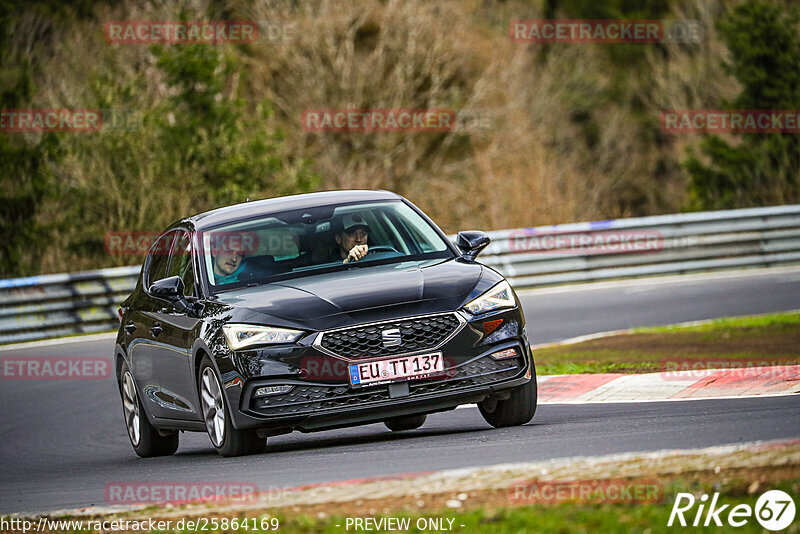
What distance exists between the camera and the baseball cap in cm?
998

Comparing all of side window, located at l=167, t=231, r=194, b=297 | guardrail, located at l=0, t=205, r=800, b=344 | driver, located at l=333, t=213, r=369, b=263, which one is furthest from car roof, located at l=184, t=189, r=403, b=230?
guardrail, located at l=0, t=205, r=800, b=344

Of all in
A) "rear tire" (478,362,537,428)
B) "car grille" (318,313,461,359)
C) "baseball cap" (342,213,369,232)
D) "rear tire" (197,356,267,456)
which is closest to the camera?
"car grille" (318,313,461,359)

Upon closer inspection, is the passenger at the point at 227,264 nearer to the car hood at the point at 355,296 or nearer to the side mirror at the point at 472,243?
the car hood at the point at 355,296

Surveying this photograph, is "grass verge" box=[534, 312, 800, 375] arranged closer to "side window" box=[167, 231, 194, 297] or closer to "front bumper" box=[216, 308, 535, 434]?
"front bumper" box=[216, 308, 535, 434]

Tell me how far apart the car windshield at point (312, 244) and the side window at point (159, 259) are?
0.89 m

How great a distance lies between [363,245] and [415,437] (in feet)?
4.45

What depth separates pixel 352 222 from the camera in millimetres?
10047

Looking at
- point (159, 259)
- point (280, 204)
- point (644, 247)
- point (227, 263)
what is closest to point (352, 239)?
point (280, 204)

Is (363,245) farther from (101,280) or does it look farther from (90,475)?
(101,280)

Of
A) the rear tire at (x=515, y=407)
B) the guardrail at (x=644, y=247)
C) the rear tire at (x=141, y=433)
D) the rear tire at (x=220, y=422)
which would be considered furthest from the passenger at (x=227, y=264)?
the guardrail at (x=644, y=247)

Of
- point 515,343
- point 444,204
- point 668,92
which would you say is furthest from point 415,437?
point 668,92

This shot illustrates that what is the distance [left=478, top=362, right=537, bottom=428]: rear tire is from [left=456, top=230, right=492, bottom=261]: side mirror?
3.46ft

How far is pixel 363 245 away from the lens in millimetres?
9906

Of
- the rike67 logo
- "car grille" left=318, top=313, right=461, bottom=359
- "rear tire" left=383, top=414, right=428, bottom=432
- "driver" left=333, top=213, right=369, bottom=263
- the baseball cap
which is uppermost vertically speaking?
the baseball cap
